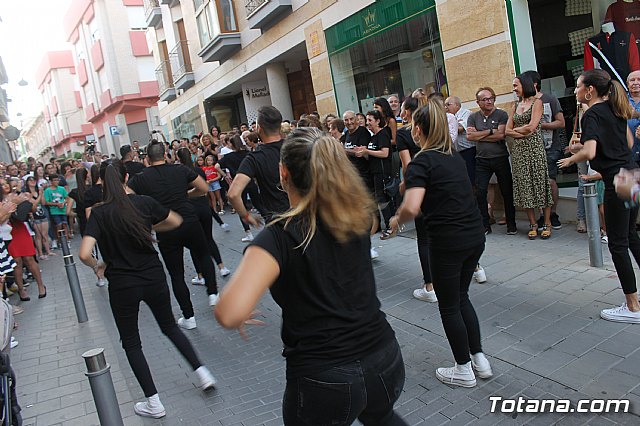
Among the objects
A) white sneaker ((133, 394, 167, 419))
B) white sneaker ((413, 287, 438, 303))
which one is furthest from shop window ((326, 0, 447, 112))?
white sneaker ((133, 394, 167, 419))

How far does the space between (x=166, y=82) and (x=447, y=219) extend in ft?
77.4

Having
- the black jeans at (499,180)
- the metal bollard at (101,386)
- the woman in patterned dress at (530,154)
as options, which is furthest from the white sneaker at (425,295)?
the metal bollard at (101,386)

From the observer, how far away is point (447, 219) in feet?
11.3

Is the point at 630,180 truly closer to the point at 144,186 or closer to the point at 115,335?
the point at 144,186

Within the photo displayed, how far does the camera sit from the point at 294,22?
12898 millimetres

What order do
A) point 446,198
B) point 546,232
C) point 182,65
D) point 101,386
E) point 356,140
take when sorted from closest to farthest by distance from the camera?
point 101,386 < point 446,198 < point 546,232 < point 356,140 < point 182,65

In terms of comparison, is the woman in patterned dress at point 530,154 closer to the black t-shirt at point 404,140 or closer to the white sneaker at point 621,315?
the black t-shirt at point 404,140

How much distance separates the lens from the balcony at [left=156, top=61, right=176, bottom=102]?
24.3 meters

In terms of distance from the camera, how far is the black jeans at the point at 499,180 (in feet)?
23.0

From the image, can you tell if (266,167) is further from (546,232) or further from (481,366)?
(546,232)

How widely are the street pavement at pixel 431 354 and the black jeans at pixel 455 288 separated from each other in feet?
1.19

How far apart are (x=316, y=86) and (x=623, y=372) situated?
10271mm

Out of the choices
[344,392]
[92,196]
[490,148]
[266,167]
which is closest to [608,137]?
[266,167]

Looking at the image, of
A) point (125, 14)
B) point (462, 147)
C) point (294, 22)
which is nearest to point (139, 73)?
point (125, 14)
